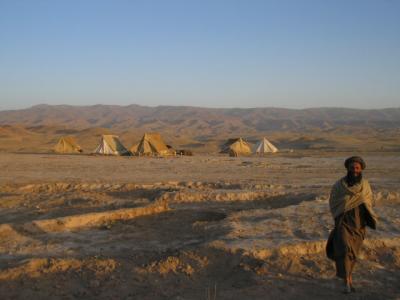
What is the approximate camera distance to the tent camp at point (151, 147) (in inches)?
1230

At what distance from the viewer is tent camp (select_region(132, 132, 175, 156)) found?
103 feet

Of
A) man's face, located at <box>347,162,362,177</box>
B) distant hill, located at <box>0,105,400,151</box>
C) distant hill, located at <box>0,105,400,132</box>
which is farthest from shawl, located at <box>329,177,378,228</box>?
distant hill, located at <box>0,105,400,132</box>

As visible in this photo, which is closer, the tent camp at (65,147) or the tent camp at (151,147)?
the tent camp at (151,147)

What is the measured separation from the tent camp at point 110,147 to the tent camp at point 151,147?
0.98m

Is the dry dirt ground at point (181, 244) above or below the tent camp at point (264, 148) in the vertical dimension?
above

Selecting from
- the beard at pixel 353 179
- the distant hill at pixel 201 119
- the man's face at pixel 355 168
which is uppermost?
the man's face at pixel 355 168

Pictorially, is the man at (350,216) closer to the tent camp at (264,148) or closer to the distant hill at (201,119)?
the tent camp at (264,148)

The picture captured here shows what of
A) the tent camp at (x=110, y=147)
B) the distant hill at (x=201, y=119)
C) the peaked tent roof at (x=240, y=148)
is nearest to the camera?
the tent camp at (x=110, y=147)

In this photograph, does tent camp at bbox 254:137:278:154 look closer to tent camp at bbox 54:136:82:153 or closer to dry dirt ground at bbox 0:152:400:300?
tent camp at bbox 54:136:82:153

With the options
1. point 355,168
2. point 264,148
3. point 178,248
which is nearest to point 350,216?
point 355,168

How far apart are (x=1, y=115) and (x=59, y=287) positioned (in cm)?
16768

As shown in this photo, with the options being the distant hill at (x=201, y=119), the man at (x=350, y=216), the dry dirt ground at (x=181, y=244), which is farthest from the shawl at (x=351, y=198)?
the distant hill at (x=201, y=119)

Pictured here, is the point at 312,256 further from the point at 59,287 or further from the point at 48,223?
the point at 48,223

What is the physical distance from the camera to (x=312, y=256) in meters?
7.46
